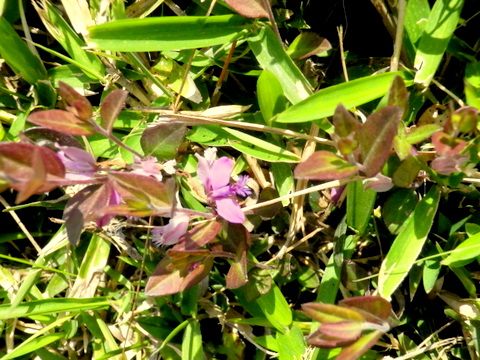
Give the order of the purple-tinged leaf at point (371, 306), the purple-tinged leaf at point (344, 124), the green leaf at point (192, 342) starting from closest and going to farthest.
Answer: the purple-tinged leaf at point (344, 124)
the purple-tinged leaf at point (371, 306)
the green leaf at point (192, 342)

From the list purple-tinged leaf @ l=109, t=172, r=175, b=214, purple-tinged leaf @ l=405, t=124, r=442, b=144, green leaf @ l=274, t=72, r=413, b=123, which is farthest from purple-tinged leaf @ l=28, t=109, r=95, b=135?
purple-tinged leaf @ l=405, t=124, r=442, b=144

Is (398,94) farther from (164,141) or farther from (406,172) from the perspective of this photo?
(164,141)

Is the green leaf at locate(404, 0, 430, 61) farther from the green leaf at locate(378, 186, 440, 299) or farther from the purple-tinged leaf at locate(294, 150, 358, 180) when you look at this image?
the purple-tinged leaf at locate(294, 150, 358, 180)

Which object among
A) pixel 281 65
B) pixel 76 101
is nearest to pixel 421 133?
pixel 281 65

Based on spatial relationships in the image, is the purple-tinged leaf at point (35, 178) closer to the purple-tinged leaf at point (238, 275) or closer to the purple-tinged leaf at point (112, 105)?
the purple-tinged leaf at point (112, 105)

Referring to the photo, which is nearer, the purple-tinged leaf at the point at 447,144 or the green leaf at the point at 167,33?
the purple-tinged leaf at the point at 447,144

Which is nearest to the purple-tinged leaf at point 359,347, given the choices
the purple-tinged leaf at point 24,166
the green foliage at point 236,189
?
the green foliage at point 236,189

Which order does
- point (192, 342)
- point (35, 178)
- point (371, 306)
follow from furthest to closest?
point (192, 342)
point (371, 306)
point (35, 178)
